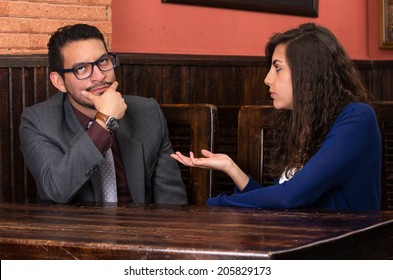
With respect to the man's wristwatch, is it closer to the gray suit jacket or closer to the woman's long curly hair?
the gray suit jacket

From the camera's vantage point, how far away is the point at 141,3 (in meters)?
4.41

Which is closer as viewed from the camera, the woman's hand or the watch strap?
the woman's hand

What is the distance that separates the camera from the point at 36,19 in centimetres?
371

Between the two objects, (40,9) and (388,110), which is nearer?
(388,110)

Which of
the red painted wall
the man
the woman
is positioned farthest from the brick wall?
the woman

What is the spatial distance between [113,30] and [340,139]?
198 cm

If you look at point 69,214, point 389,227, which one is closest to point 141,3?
point 69,214

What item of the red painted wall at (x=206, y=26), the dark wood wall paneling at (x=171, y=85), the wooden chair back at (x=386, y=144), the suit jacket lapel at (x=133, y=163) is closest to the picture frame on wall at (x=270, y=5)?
the red painted wall at (x=206, y=26)

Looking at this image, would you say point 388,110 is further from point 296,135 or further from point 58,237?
point 58,237

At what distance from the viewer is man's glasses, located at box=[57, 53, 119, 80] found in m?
3.05

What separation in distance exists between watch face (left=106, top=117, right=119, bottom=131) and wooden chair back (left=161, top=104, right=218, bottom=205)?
0.97 ft

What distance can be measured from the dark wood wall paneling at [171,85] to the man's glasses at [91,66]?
1.52ft

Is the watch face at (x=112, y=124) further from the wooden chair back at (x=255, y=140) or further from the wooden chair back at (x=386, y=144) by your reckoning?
the wooden chair back at (x=386, y=144)

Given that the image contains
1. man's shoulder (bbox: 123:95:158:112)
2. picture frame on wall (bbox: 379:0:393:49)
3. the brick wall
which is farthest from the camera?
picture frame on wall (bbox: 379:0:393:49)
